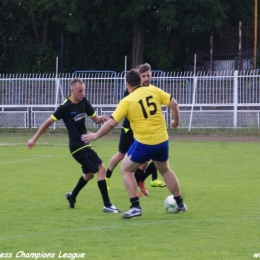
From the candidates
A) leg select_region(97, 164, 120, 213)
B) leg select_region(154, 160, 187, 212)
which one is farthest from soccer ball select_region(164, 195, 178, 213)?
leg select_region(97, 164, 120, 213)

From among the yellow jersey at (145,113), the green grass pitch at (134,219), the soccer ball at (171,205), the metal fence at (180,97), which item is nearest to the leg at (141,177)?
the green grass pitch at (134,219)

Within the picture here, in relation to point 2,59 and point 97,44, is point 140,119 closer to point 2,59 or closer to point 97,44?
point 97,44

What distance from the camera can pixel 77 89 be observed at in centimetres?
912

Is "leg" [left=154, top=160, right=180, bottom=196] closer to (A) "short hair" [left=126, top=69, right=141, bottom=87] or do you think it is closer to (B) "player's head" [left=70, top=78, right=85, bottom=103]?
(A) "short hair" [left=126, top=69, right=141, bottom=87]

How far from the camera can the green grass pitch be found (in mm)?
6809

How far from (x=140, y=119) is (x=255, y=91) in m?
16.9

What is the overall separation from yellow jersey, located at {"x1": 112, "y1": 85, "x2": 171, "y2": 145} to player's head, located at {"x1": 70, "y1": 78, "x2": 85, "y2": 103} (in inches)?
38.8

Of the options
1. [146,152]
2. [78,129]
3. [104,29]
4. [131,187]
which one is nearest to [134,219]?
[131,187]

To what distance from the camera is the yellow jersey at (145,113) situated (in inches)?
326

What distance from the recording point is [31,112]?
26.4m

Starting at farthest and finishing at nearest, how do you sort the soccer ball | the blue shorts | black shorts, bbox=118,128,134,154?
black shorts, bbox=118,128,134,154, the soccer ball, the blue shorts

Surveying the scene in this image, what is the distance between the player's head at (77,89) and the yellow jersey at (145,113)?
985mm

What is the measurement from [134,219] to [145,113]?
1316 mm

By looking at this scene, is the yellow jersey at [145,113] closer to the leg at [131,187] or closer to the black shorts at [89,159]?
the leg at [131,187]
